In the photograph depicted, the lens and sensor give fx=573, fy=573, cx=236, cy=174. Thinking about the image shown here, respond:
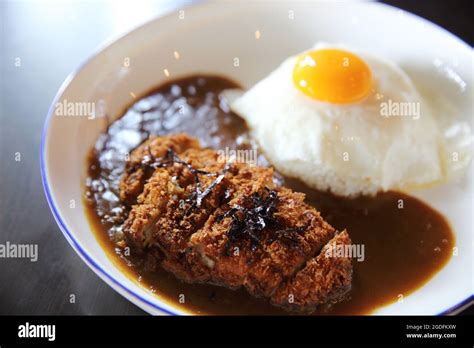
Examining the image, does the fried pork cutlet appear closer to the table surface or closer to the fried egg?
the table surface

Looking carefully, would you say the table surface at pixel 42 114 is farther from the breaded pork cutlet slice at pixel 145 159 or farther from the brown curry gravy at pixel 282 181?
the breaded pork cutlet slice at pixel 145 159

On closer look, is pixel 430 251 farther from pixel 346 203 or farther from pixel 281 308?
pixel 281 308

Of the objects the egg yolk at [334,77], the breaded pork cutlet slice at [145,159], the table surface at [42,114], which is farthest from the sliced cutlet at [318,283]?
the egg yolk at [334,77]

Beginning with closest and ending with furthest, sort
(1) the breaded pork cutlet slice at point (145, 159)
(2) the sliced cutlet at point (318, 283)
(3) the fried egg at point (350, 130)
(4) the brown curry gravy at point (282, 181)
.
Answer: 1. (2) the sliced cutlet at point (318, 283)
2. (4) the brown curry gravy at point (282, 181)
3. (1) the breaded pork cutlet slice at point (145, 159)
4. (3) the fried egg at point (350, 130)

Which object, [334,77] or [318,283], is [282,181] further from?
[318,283]

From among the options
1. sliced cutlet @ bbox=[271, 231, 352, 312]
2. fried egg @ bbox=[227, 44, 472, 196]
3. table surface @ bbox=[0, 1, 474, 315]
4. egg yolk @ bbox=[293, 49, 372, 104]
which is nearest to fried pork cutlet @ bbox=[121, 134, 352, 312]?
sliced cutlet @ bbox=[271, 231, 352, 312]

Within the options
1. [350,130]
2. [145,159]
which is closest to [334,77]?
[350,130]
